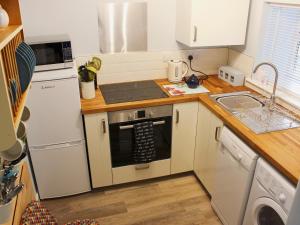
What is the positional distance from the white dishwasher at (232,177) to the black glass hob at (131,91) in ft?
2.36

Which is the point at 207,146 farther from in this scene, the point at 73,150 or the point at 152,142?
the point at 73,150

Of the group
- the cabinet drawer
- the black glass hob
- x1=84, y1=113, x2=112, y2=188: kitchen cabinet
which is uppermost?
the black glass hob

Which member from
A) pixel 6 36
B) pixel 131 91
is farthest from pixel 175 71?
pixel 6 36

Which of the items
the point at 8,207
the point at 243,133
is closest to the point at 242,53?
the point at 243,133

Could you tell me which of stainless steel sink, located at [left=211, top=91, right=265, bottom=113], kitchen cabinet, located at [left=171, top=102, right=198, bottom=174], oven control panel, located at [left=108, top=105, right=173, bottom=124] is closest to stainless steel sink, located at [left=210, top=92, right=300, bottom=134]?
stainless steel sink, located at [left=211, top=91, right=265, bottom=113]

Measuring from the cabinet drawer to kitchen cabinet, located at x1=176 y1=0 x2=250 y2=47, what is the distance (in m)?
1.14

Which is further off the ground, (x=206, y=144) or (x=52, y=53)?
(x=52, y=53)

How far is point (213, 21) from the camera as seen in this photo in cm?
246

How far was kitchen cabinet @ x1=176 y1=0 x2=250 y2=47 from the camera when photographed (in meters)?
2.41

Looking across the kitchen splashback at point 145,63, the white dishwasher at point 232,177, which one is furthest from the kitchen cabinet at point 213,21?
the white dishwasher at point 232,177

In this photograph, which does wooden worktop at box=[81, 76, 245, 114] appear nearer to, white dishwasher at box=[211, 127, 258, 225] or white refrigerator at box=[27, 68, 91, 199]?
white refrigerator at box=[27, 68, 91, 199]

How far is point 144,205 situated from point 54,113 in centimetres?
113

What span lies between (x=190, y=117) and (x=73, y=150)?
3.49 ft

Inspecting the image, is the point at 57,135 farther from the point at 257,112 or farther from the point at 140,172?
the point at 257,112
